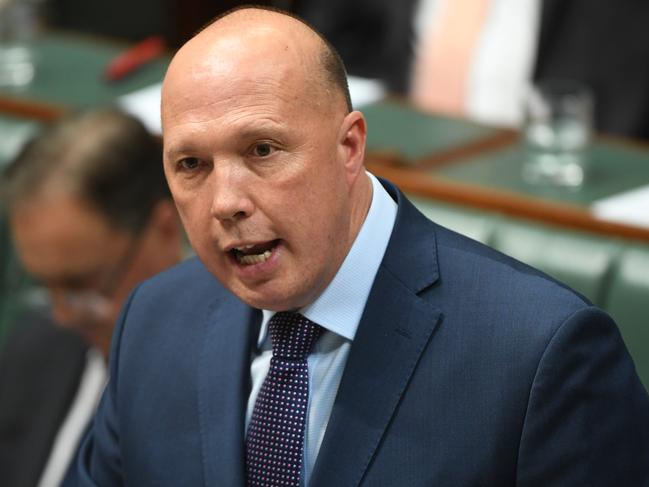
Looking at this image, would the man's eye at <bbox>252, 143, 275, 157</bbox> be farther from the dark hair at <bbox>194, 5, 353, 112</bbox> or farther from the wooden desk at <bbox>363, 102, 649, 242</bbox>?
the wooden desk at <bbox>363, 102, 649, 242</bbox>

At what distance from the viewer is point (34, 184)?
197 cm

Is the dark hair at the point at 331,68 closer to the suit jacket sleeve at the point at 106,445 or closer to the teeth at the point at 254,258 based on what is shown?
the teeth at the point at 254,258

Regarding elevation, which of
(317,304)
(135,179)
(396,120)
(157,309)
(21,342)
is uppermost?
(317,304)

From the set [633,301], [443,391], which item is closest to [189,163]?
[443,391]

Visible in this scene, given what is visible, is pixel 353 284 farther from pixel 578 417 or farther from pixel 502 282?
pixel 578 417

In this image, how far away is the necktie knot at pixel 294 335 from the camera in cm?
123

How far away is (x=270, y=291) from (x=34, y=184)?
0.94 metres

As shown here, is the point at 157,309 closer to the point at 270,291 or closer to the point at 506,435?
the point at 270,291

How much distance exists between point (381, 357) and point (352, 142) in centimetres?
20

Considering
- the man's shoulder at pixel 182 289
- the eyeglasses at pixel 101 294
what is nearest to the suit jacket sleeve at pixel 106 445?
the man's shoulder at pixel 182 289

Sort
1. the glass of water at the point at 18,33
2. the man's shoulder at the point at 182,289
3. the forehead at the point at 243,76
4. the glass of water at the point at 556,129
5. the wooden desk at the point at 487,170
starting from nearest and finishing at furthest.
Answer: the forehead at the point at 243,76
the man's shoulder at the point at 182,289
the wooden desk at the point at 487,170
the glass of water at the point at 556,129
the glass of water at the point at 18,33

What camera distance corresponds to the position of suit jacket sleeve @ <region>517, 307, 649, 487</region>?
3.63 feet

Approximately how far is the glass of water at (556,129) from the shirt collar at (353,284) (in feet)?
3.29

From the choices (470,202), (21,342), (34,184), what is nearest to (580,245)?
(470,202)
